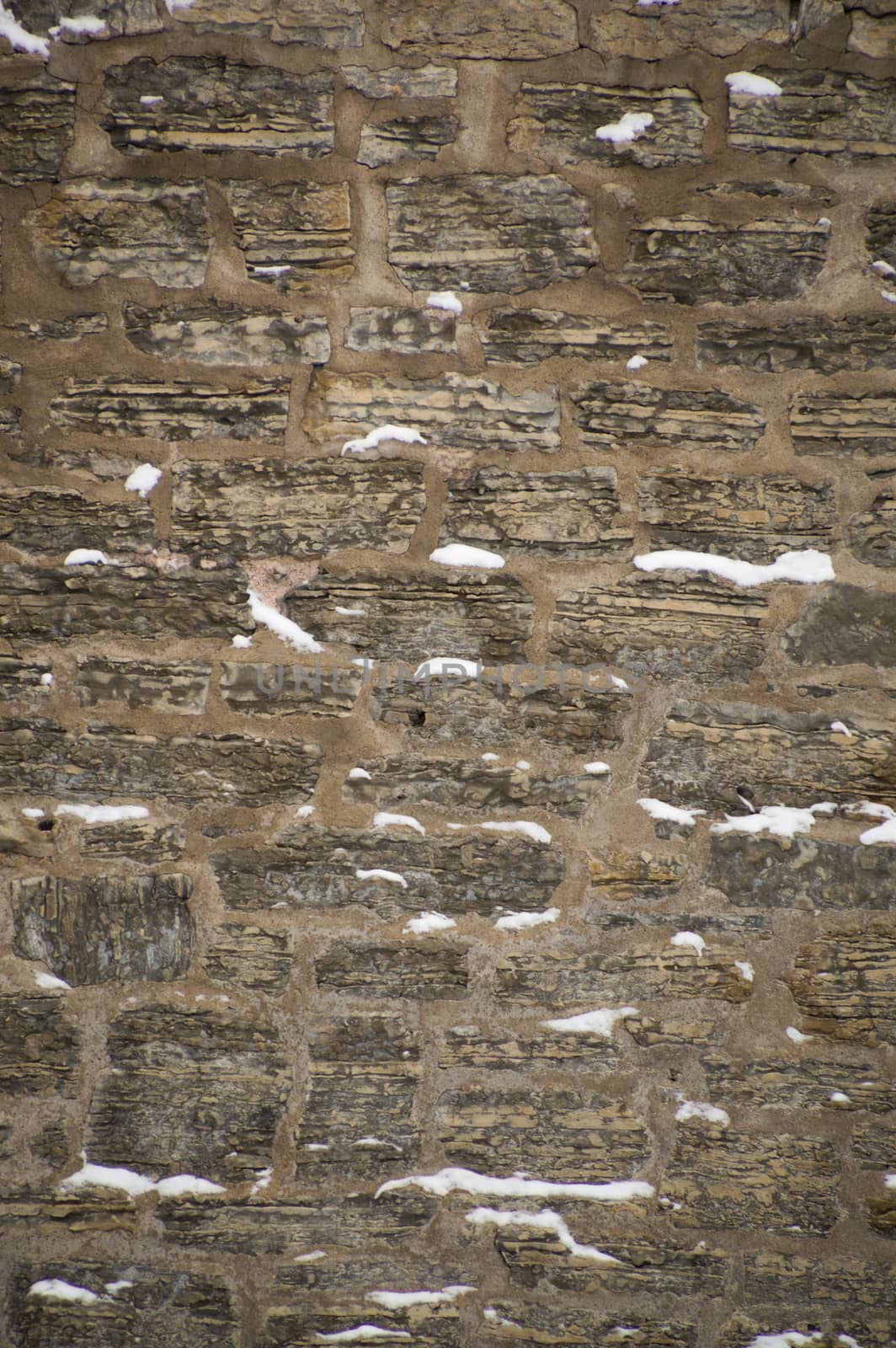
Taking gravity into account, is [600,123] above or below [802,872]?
above

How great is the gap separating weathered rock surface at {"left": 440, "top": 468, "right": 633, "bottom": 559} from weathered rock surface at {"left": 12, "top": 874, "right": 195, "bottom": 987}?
83 cm

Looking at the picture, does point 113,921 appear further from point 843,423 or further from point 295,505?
point 843,423

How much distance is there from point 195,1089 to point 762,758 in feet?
3.95

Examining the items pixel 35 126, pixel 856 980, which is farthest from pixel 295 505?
pixel 856 980

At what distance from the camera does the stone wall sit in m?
1.49

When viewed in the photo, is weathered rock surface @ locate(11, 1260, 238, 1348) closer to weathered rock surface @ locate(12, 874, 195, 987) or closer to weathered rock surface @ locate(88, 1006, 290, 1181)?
weathered rock surface @ locate(88, 1006, 290, 1181)

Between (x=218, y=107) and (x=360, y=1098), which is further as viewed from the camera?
(x=360, y=1098)

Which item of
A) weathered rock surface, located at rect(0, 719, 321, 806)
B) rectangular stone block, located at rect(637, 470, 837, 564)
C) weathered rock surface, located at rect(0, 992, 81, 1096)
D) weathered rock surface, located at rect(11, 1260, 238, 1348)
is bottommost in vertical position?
weathered rock surface, located at rect(11, 1260, 238, 1348)

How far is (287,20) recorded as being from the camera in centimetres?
146

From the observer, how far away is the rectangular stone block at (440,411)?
153cm

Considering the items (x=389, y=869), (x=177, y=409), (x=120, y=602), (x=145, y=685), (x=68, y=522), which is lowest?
(x=389, y=869)

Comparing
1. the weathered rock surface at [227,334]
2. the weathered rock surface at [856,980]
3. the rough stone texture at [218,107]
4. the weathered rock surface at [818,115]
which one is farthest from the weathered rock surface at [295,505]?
the weathered rock surface at [856,980]

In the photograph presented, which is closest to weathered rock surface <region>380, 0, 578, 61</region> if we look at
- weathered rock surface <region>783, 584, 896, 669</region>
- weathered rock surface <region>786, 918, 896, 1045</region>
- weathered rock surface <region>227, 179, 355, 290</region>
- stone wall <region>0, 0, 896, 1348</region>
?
stone wall <region>0, 0, 896, 1348</region>

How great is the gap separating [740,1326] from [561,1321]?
329mm
